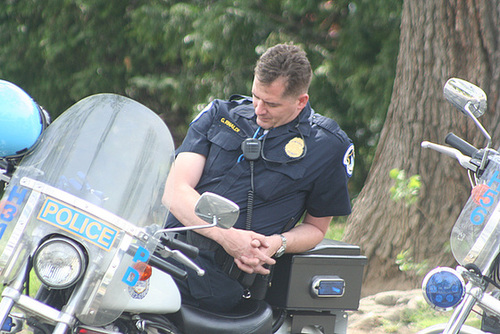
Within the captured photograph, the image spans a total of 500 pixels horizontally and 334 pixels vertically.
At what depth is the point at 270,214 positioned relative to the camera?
3309mm

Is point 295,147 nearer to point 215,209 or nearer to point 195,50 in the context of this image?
point 215,209

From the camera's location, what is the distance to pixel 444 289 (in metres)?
2.63

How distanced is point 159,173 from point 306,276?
1083 mm

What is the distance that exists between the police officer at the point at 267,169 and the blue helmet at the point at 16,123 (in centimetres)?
101

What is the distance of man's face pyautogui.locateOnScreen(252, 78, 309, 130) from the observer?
3.30 m

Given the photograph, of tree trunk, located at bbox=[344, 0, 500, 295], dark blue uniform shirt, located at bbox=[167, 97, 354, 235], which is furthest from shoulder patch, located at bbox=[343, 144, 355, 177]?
tree trunk, located at bbox=[344, 0, 500, 295]

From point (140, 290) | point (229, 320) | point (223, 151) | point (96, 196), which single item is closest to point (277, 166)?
point (223, 151)

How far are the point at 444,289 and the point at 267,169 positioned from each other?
39.5 inches

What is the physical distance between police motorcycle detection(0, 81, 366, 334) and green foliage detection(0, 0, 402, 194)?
4528 mm

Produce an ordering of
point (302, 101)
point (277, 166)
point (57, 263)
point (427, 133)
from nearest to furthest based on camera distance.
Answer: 1. point (57, 263)
2. point (277, 166)
3. point (302, 101)
4. point (427, 133)

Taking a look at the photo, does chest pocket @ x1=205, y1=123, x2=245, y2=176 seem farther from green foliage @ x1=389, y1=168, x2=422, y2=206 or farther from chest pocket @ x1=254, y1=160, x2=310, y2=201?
green foliage @ x1=389, y1=168, x2=422, y2=206

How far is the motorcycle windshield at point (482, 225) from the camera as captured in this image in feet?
8.43

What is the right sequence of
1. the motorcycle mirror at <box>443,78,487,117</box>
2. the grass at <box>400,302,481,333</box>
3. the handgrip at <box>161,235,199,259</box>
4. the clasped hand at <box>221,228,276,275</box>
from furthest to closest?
the grass at <box>400,302,481,333</box> → the clasped hand at <box>221,228,276,275</box> → the motorcycle mirror at <box>443,78,487,117</box> → the handgrip at <box>161,235,199,259</box>

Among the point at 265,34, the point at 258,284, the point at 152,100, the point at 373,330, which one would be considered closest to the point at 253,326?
the point at 258,284
